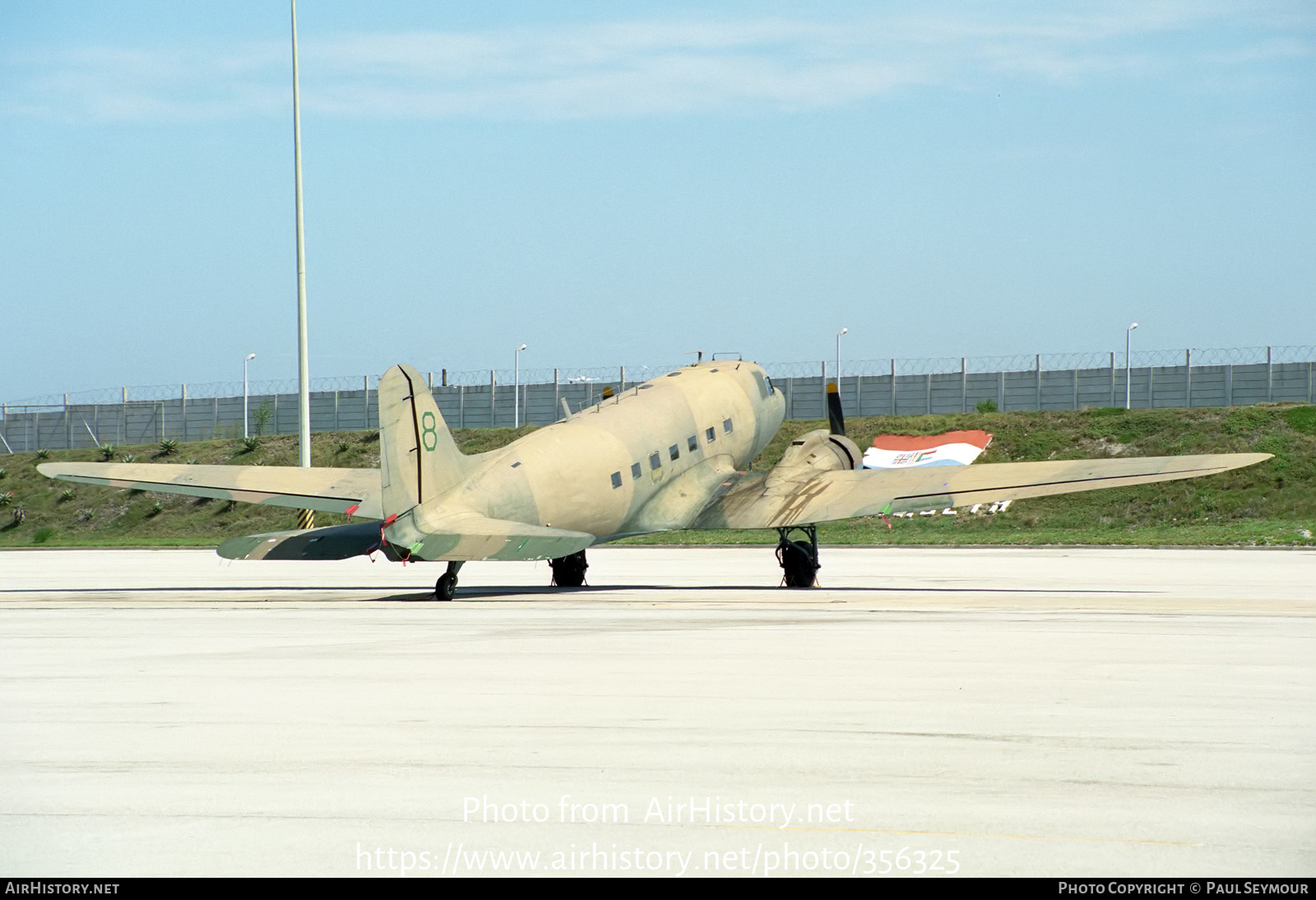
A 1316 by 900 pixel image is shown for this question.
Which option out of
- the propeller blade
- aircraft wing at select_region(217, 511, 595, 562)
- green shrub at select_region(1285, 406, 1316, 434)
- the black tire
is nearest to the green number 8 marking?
aircraft wing at select_region(217, 511, 595, 562)

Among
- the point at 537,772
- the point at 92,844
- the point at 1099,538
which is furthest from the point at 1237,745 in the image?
the point at 1099,538

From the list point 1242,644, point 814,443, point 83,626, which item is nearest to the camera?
point 1242,644

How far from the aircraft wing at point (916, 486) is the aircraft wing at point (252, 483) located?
25.5 feet

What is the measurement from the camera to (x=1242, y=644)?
57.7 feet

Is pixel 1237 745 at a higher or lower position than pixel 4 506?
higher

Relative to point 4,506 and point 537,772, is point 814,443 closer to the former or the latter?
point 537,772

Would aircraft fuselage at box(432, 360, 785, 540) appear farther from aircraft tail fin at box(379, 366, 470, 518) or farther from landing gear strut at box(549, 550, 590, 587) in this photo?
landing gear strut at box(549, 550, 590, 587)

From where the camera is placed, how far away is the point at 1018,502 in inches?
2409

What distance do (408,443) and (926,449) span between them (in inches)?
1777

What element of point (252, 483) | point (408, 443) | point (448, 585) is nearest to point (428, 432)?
point (408, 443)

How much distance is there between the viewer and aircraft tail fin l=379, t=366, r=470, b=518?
2539 cm

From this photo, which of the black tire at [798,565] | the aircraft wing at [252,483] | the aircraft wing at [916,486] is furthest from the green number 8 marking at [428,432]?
the black tire at [798,565]

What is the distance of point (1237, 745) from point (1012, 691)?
3207mm

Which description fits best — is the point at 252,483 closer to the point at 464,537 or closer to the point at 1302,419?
the point at 464,537
